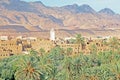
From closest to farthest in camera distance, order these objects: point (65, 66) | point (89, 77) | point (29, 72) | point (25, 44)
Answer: point (29, 72) → point (89, 77) → point (65, 66) → point (25, 44)

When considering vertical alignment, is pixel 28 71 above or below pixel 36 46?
above

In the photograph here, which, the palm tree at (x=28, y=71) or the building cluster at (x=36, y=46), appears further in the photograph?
the building cluster at (x=36, y=46)

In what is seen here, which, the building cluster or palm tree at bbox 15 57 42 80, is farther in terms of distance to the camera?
the building cluster

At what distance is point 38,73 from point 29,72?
1.18m

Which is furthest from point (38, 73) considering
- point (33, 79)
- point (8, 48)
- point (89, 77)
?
point (8, 48)

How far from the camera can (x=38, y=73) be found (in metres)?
44.8

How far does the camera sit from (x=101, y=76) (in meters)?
50.5

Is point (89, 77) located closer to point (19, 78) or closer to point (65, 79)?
point (65, 79)

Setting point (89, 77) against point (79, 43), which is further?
point (79, 43)

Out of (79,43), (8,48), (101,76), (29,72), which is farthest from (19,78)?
(8,48)

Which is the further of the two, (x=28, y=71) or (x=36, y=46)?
(x=36, y=46)

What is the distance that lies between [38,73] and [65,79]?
21.1ft

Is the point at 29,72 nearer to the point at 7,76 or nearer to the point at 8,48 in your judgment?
the point at 7,76

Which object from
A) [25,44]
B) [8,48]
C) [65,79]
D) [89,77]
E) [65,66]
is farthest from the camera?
[25,44]
